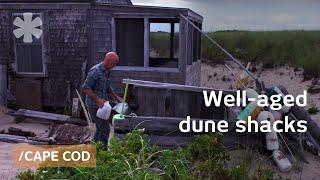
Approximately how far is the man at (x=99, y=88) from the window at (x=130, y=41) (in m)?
4.28

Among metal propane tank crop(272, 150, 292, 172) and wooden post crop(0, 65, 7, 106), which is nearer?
metal propane tank crop(272, 150, 292, 172)

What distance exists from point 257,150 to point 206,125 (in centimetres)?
91

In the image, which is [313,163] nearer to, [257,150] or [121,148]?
[257,150]

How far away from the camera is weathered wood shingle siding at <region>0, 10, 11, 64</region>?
12.2 m

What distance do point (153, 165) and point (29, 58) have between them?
872cm

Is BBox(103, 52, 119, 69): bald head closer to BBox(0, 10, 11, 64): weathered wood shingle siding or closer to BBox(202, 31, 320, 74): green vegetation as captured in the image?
BBox(0, 10, 11, 64): weathered wood shingle siding

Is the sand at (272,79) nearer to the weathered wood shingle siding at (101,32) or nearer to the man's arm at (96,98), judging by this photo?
the weathered wood shingle siding at (101,32)

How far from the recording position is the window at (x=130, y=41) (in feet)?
36.9

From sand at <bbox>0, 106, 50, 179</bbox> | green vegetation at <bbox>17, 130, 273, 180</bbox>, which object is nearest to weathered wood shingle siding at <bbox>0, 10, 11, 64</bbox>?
sand at <bbox>0, 106, 50, 179</bbox>

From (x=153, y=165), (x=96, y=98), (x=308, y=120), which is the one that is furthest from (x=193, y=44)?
(x=153, y=165)

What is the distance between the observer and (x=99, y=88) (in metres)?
7.08

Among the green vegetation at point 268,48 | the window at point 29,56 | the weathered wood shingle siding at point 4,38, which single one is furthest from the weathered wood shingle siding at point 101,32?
the green vegetation at point 268,48

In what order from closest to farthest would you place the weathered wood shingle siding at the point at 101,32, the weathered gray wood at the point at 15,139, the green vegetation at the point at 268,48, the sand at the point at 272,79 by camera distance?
the weathered gray wood at the point at 15,139
the weathered wood shingle siding at the point at 101,32
the sand at the point at 272,79
the green vegetation at the point at 268,48

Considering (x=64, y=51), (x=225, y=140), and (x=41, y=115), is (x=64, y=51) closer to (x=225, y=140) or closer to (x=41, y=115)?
(x=41, y=115)
